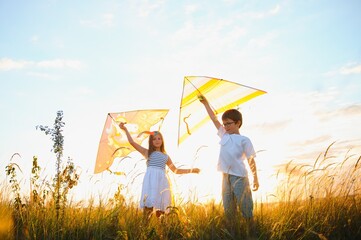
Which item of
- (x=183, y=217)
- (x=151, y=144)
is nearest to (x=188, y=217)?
(x=183, y=217)

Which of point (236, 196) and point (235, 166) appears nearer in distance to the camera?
point (236, 196)

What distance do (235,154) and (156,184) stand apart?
1722mm

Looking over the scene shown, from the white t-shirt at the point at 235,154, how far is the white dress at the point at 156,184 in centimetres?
120

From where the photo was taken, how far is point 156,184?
6.46 metres

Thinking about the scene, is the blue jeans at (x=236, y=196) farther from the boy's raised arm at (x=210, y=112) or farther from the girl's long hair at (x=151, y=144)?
the girl's long hair at (x=151, y=144)

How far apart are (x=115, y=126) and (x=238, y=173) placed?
3294mm

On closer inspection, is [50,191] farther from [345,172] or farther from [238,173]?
[345,172]

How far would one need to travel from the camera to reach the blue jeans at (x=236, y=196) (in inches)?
193

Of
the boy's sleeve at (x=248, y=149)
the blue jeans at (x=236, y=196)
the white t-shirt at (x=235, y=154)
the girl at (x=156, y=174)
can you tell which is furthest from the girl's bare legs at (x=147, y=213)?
the boy's sleeve at (x=248, y=149)

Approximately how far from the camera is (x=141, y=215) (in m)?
5.08

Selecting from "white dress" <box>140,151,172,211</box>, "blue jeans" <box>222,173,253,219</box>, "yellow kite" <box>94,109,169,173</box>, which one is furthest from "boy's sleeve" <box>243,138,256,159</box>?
"yellow kite" <box>94,109,169,173</box>

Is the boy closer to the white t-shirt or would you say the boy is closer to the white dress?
the white t-shirt

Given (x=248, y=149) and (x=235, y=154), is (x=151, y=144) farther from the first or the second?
(x=248, y=149)

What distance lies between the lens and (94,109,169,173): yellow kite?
24.5 feet
